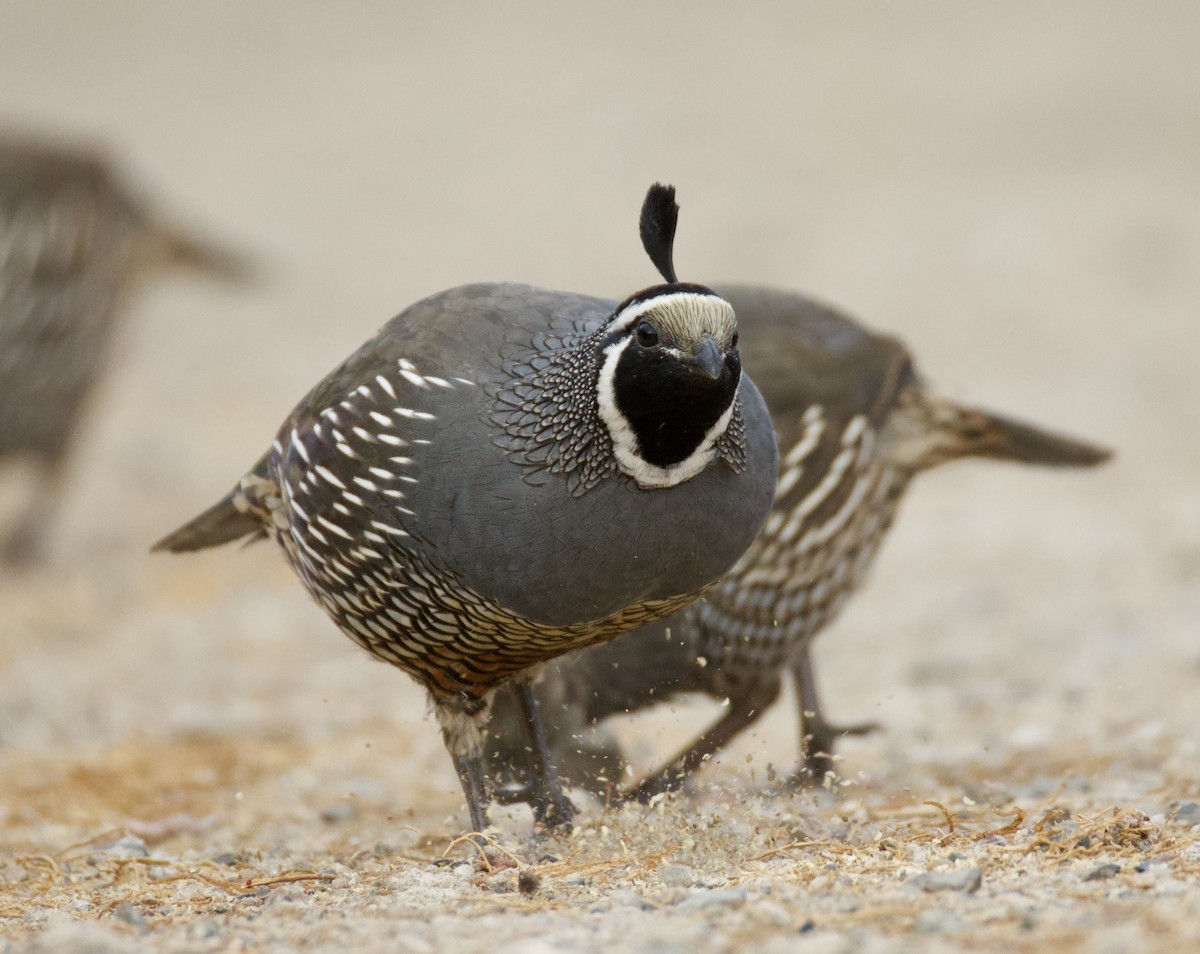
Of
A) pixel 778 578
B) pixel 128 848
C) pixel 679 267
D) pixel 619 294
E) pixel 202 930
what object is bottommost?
pixel 128 848

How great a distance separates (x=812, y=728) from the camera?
6078mm

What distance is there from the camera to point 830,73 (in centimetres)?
2141

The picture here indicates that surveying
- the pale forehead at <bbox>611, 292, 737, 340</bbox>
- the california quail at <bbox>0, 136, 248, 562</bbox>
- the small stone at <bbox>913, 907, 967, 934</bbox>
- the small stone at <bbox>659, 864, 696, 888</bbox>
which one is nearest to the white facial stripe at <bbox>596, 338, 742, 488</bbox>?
the pale forehead at <bbox>611, 292, 737, 340</bbox>

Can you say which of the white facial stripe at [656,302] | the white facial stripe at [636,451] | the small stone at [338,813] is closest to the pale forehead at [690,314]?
the white facial stripe at [656,302]

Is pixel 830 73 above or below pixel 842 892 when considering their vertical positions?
above

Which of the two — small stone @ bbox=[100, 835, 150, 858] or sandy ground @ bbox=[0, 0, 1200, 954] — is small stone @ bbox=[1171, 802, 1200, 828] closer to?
sandy ground @ bbox=[0, 0, 1200, 954]

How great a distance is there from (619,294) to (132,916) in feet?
38.3

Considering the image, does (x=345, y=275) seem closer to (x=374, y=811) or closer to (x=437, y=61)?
(x=437, y=61)

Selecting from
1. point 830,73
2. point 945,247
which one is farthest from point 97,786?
point 830,73

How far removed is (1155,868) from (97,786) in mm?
4133

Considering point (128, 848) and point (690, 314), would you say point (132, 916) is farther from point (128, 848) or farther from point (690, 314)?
point (690, 314)

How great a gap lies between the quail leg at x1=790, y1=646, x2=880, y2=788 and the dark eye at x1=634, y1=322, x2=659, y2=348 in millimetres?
2087

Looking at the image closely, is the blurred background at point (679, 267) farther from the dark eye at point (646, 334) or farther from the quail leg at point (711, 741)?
the dark eye at point (646, 334)

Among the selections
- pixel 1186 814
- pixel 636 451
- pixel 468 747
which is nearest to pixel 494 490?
pixel 636 451
